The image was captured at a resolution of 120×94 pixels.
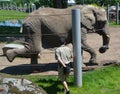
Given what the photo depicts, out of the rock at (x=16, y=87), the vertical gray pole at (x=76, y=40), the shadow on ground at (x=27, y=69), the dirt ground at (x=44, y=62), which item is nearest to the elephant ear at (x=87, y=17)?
the dirt ground at (x=44, y=62)

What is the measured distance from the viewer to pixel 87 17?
10.0m

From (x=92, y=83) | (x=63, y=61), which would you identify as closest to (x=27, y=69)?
(x=92, y=83)

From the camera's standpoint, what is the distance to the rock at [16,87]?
5025mm

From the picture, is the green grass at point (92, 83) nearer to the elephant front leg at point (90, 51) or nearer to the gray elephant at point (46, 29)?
the gray elephant at point (46, 29)

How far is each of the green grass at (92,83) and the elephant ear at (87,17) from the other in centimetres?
142

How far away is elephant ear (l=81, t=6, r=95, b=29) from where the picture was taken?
9.99 m

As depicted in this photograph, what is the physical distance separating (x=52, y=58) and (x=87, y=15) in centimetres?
230

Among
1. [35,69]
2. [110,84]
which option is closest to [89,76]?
[110,84]

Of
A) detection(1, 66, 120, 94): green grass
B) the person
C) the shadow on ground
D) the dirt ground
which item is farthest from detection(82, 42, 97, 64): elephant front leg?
the person

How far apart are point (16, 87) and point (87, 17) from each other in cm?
520

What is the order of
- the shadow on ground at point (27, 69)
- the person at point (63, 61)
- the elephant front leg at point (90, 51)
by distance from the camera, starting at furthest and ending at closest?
1. the elephant front leg at point (90, 51)
2. the shadow on ground at point (27, 69)
3. the person at point (63, 61)

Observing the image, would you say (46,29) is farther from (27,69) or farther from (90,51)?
(90,51)

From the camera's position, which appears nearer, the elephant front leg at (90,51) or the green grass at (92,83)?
the green grass at (92,83)

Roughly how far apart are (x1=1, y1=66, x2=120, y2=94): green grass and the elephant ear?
4.66 ft
